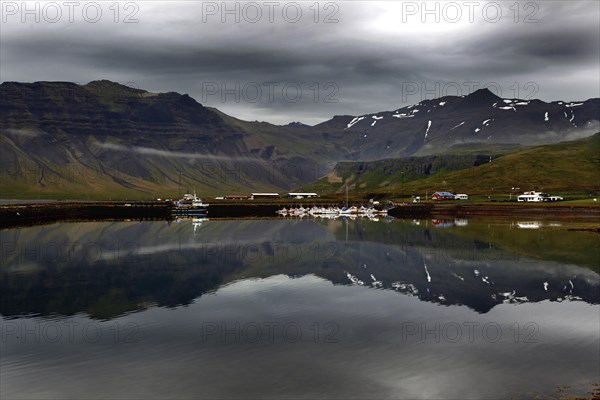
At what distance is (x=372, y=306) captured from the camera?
5281 cm

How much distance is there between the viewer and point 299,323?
45.7 metres

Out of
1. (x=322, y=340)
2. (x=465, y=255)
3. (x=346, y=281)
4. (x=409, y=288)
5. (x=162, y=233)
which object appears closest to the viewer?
(x=322, y=340)

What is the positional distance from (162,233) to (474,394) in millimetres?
116782

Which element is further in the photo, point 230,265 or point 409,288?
point 230,265

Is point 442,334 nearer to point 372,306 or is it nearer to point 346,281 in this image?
point 372,306

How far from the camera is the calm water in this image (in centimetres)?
3161

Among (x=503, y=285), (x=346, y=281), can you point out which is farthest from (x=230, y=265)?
(x=503, y=285)

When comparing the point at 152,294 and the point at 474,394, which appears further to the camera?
the point at 152,294

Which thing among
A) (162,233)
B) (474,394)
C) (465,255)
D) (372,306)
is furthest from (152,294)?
(162,233)

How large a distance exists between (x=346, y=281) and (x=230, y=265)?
20.4 m

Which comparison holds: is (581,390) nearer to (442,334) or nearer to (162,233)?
(442,334)

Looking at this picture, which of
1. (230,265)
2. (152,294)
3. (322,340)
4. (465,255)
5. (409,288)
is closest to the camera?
(322,340)

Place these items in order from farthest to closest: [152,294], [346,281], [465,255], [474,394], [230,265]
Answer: [465,255] → [230,265] → [346,281] → [152,294] → [474,394]

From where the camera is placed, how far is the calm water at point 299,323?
31609 millimetres
